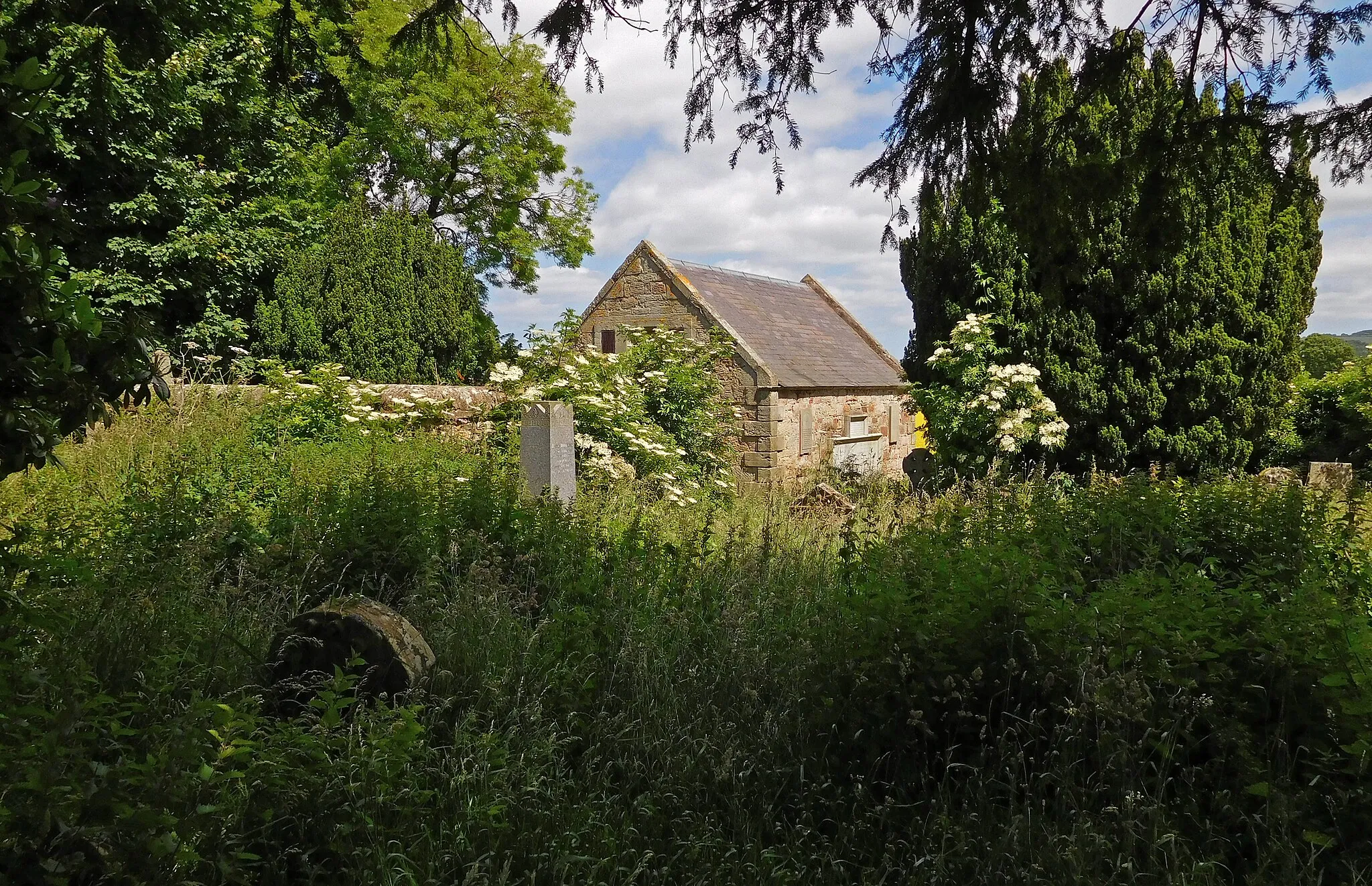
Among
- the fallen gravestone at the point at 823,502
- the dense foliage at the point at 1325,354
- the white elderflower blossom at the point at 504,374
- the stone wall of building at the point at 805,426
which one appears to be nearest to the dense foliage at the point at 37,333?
the white elderflower blossom at the point at 504,374

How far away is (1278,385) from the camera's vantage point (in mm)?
12109

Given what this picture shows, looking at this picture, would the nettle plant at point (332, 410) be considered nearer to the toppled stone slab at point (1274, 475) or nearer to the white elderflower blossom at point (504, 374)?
the white elderflower blossom at point (504, 374)

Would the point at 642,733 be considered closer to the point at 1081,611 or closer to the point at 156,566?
the point at 1081,611

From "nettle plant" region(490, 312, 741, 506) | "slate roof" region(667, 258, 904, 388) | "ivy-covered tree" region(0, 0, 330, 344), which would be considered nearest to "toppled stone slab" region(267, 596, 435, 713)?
"nettle plant" region(490, 312, 741, 506)

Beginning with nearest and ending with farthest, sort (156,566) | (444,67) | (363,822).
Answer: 1. (363,822)
2. (156,566)
3. (444,67)

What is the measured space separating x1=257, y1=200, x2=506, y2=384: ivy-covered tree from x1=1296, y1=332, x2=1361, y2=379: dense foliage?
19.6 m

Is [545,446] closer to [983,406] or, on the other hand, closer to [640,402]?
[640,402]

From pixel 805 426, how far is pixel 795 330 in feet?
9.47

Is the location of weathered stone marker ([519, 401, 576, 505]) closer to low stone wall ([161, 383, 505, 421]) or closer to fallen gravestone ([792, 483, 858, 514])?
low stone wall ([161, 383, 505, 421])

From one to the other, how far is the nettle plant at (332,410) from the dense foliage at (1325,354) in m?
20.7

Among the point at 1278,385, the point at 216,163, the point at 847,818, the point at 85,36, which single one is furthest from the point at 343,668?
the point at 216,163

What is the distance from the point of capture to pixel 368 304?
14836mm

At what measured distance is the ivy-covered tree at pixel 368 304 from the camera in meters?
14.7

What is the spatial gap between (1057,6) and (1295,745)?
3.92 metres
